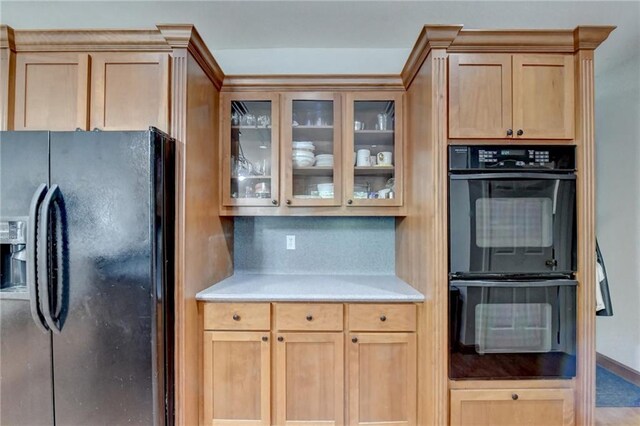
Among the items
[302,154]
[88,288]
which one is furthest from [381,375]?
[88,288]

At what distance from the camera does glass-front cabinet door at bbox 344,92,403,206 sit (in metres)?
2.07

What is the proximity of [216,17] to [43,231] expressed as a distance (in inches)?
64.0

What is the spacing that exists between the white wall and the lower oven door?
1515 millimetres

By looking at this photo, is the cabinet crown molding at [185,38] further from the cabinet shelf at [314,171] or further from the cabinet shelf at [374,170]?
the cabinet shelf at [374,170]

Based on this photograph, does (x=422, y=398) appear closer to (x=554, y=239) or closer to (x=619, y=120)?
(x=554, y=239)

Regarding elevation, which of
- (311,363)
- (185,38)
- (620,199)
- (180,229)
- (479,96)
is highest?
(185,38)

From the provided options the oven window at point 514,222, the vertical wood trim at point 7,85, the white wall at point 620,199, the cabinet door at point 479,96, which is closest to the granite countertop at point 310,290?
the oven window at point 514,222

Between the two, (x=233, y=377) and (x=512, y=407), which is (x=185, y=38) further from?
(x=512, y=407)

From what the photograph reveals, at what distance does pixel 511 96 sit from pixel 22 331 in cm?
260

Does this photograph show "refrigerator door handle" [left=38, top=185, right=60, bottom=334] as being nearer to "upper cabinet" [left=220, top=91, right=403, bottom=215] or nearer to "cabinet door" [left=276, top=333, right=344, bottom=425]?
"upper cabinet" [left=220, top=91, right=403, bottom=215]

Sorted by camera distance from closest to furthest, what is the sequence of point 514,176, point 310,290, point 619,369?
point 514,176 < point 310,290 < point 619,369

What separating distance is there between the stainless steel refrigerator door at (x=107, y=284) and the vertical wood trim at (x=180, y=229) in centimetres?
15

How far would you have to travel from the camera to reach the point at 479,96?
1.61 metres

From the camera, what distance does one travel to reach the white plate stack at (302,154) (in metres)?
2.11
